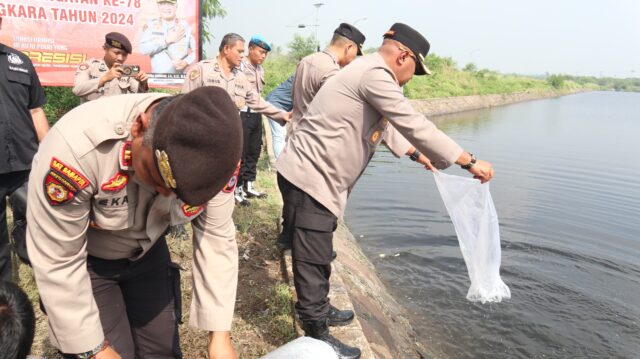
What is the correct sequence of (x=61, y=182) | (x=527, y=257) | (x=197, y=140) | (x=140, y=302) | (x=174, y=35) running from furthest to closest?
(x=527, y=257), (x=174, y=35), (x=140, y=302), (x=61, y=182), (x=197, y=140)

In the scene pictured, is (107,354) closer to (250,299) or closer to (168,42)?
(250,299)

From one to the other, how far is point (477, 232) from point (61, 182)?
2.46m

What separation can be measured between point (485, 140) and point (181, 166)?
1634 centimetres

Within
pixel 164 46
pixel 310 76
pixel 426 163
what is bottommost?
pixel 426 163

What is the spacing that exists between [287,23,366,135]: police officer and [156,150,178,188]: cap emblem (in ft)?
8.11

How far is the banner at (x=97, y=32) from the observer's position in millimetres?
4758

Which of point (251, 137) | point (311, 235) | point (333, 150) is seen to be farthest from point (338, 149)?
point (251, 137)

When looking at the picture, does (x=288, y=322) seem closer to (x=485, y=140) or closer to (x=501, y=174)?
(x=501, y=174)

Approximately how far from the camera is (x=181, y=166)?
99 centimetres

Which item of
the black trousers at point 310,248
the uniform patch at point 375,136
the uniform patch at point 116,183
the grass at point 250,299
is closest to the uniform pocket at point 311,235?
the black trousers at point 310,248

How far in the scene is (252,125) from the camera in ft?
16.2

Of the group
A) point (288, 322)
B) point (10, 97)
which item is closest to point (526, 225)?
point (288, 322)

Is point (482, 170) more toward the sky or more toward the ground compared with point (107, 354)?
more toward the sky

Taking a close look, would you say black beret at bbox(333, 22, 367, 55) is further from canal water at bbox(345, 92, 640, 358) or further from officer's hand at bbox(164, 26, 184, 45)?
canal water at bbox(345, 92, 640, 358)
